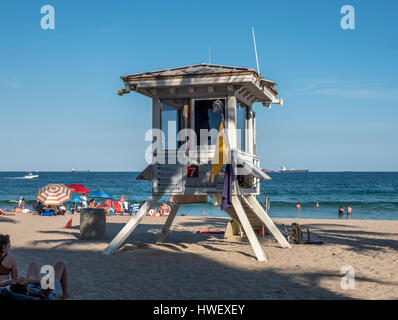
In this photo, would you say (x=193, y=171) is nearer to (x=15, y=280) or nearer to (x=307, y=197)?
(x=15, y=280)

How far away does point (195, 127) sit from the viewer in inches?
490

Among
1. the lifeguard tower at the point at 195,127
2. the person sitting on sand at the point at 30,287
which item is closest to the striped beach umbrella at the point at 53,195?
the lifeguard tower at the point at 195,127

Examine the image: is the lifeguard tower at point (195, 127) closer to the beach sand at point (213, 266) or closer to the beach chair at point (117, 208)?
the beach sand at point (213, 266)

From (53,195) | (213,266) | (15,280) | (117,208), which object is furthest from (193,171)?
(117,208)

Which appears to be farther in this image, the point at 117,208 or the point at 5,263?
the point at 117,208

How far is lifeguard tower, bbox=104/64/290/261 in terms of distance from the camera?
11914 mm

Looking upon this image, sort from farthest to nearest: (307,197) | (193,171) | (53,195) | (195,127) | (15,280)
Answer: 1. (307,197)
2. (53,195)
3. (195,127)
4. (193,171)
5. (15,280)

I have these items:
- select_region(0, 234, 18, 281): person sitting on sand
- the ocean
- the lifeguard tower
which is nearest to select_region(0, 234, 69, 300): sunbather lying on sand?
select_region(0, 234, 18, 281): person sitting on sand

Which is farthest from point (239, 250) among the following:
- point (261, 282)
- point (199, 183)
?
point (261, 282)

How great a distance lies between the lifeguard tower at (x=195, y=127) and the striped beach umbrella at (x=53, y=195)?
13.5 meters

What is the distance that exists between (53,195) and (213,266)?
1659cm

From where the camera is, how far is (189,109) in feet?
41.2

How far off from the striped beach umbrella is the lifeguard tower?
44.2ft
